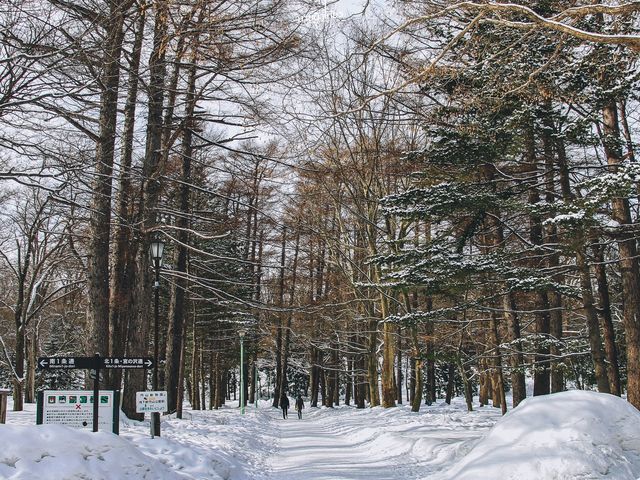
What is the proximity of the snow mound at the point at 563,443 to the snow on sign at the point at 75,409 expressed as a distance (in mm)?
5426

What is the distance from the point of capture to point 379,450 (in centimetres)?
1297

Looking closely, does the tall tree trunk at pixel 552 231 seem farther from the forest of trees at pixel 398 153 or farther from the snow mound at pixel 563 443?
the snow mound at pixel 563 443

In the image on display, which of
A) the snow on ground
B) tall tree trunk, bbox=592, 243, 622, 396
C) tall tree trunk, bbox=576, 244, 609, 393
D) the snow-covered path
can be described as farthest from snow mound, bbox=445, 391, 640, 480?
tall tree trunk, bbox=592, 243, 622, 396

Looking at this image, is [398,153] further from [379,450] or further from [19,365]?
[19,365]

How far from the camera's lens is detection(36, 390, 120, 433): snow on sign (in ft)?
28.8

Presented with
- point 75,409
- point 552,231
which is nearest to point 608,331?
point 552,231

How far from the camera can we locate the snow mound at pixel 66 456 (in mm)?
5848

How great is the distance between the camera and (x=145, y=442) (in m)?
9.48

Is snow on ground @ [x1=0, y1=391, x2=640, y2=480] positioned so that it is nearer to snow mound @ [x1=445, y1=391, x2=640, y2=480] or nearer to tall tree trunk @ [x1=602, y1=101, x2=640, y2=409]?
snow mound @ [x1=445, y1=391, x2=640, y2=480]

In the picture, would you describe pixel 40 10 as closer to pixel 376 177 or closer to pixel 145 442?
pixel 145 442

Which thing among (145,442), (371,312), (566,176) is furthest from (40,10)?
(371,312)

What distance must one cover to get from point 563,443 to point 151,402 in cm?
714

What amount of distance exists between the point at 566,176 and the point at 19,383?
81.2 feet

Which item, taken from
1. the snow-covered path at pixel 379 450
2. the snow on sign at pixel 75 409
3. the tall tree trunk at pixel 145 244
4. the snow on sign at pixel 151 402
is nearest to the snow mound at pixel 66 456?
the snow on sign at pixel 75 409
